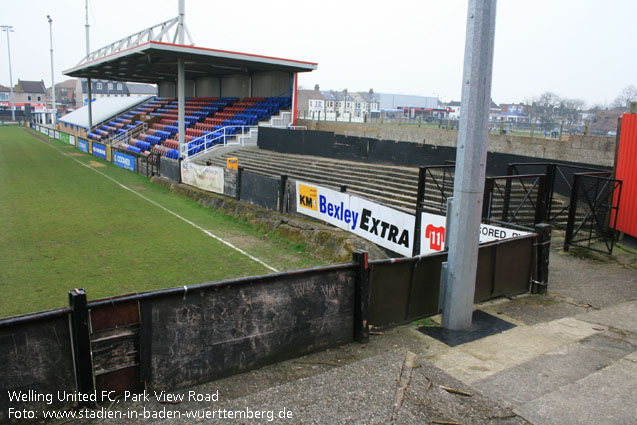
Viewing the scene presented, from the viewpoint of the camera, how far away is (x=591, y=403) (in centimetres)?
502

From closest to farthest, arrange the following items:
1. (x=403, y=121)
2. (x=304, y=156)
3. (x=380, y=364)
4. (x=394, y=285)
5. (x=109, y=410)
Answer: (x=109, y=410)
(x=380, y=364)
(x=394, y=285)
(x=304, y=156)
(x=403, y=121)

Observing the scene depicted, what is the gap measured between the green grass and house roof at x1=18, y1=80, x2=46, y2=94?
424 ft

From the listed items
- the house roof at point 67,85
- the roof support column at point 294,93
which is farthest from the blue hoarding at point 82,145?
the house roof at point 67,85

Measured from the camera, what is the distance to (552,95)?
2569 inches

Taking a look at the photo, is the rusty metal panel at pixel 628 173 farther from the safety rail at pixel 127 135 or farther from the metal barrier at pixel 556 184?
the safety rail at pixel 127 135

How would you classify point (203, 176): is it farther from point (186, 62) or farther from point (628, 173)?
point (628, 173)

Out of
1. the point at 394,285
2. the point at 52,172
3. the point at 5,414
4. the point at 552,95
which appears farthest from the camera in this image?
the point at 552,95

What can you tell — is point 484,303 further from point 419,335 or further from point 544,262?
point 419,335

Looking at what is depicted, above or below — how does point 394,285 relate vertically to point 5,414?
above

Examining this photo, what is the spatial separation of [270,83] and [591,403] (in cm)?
3604

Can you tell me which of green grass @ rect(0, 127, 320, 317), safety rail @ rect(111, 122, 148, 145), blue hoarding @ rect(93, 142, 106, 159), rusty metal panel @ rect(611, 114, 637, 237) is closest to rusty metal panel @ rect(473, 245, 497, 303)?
green grass @ rect(0, 127, 320, 317)

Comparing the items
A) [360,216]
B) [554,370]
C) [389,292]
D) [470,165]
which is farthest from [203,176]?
[554,370]

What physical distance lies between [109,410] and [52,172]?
2870 centimetres

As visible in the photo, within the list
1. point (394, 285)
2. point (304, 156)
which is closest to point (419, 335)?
point (394, 285)
